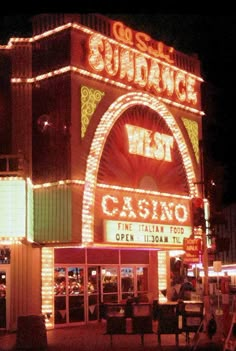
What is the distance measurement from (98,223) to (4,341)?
18.6ft

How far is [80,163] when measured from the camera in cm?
2394

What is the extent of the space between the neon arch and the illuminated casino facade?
41 mm

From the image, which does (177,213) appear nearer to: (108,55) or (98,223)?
(98,223)

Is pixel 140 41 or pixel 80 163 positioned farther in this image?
pixel 140 41

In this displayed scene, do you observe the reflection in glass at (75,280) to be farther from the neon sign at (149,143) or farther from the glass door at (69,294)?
the neon sign at (149,143)

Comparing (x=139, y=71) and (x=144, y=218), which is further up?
(x=139, y=71)

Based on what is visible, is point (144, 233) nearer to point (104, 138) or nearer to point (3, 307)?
point (104, 138)

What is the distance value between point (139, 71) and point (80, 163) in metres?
5.41

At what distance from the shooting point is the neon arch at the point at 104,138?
2389cm

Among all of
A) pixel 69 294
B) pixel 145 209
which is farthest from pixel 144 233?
pixel 69 294

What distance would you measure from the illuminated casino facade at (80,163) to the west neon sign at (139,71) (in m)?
0.06

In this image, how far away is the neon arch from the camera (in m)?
23.9

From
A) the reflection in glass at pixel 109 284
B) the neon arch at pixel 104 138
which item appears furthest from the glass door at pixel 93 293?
the neon arch at pixel 104 138

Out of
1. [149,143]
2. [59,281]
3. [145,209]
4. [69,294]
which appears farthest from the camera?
[149,143]
